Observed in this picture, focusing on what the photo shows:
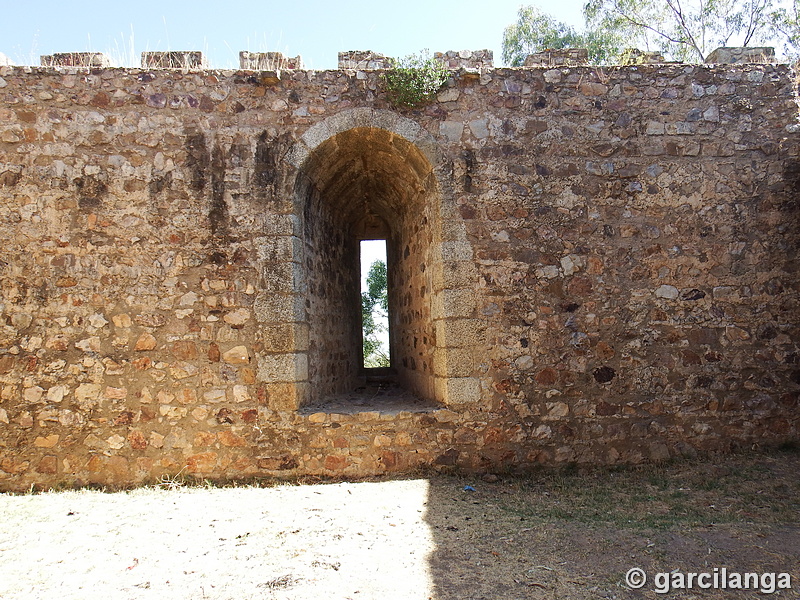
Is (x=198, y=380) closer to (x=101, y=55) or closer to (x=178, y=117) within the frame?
(x=178, y=117)

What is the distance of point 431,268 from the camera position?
4.84 meters

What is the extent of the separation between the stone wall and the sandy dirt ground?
302 mm

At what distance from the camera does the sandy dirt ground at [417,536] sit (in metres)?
2.74

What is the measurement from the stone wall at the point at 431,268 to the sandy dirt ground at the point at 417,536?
30 cm

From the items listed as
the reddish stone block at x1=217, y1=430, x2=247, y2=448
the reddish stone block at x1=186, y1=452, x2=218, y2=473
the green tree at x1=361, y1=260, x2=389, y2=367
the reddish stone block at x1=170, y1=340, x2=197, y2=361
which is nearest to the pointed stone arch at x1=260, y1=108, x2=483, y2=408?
the reddish stone block at x1=217, y1=430, x2=247, y2=448

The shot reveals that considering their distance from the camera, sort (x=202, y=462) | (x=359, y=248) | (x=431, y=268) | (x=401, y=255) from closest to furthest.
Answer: (x=202, y=462) → (x=431, y=268) → (x=401, y=255) → (x=359, y=248)

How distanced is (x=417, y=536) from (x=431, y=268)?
2.35 m

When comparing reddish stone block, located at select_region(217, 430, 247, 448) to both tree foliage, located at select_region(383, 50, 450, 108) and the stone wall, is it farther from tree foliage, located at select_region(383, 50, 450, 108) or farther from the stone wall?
tree foliage, located at select_region(383, 50, 450, 108)

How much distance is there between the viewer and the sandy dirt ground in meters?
2.74

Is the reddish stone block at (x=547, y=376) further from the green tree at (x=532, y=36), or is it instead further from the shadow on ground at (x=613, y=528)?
the green tree at (x=532, y=36)

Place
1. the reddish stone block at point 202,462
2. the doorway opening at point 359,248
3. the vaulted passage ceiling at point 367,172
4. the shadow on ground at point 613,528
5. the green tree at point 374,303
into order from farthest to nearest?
the green tree at point 374,303 → the doorway opening at point 359,248 → the vaulted passage ceiling at point 367,172 → the reddish stone block at point 202,462 → the shadow on ground at point 613,528

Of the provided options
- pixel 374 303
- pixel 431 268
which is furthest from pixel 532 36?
pixel 431 268

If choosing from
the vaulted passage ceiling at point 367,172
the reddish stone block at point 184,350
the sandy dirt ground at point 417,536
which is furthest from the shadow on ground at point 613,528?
the vaulted passage ceiling at point 367,172

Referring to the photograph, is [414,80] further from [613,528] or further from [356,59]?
[613,528]
